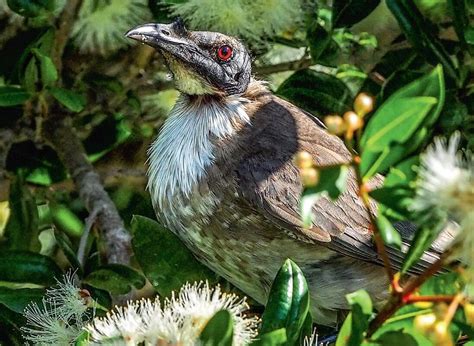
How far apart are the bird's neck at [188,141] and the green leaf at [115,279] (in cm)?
23

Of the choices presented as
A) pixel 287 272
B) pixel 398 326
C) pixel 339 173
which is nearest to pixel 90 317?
pixel 287 272

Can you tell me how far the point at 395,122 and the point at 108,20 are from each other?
5.86 ft

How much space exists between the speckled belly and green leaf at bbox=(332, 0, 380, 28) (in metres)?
0.65

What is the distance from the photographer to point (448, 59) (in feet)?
9.43

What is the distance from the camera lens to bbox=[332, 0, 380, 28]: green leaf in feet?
9.75

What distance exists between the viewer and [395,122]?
1625mm

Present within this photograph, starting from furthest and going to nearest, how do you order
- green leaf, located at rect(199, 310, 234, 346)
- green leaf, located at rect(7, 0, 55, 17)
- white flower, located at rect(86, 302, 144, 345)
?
green leaf, located at rect(7, 0, 55, 17), white flower, located at rect(86, 302, 144, 345), green leaf, located at rect(199, 310, 234, 346)

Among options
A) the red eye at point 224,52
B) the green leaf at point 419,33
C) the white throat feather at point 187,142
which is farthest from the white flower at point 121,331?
the green leaf at point 419,33

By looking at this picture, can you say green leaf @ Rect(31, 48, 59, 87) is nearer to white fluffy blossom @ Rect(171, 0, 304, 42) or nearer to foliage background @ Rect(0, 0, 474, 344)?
foliage background @ Rect(0, 0, 474, 344)

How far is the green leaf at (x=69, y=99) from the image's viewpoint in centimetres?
303

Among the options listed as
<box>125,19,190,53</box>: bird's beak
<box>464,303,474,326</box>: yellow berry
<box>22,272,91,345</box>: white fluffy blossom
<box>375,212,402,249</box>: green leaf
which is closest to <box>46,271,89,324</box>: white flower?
<box>22,272,91,345</box>: white fluffy blossom

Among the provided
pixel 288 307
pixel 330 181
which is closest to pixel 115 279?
pixel 288 307

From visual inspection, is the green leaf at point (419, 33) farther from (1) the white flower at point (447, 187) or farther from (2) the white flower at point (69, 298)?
(1) the white flower at point (447, 187)

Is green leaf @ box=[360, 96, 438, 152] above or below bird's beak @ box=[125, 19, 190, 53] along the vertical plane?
above
